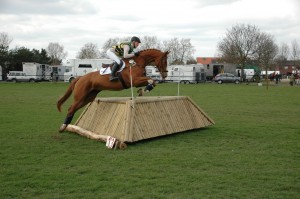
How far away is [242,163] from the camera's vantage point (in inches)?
273

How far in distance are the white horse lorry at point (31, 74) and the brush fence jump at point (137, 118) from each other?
4758cm

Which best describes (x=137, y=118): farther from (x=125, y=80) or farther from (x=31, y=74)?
(x=31, y=74)

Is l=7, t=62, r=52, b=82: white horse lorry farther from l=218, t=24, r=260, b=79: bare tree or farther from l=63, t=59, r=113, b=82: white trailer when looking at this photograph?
l=218, t=24, r=260, b=79: bare tree

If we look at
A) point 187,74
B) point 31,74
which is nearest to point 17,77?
point 31,74

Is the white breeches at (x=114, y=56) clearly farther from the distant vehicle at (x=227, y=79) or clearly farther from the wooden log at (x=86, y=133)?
the distant vehicle at (x=227, y=79)

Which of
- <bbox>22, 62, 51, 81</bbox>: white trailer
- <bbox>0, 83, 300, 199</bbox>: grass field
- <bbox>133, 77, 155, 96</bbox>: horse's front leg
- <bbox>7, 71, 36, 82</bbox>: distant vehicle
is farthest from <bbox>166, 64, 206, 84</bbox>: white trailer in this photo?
<bbox>133, 77, 155, 96</bbox>: horse's front leg

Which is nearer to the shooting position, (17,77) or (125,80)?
(125,80)

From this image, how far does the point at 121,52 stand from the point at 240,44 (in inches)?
2503

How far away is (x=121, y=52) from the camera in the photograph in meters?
9.73

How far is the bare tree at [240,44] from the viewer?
6850 centimetres

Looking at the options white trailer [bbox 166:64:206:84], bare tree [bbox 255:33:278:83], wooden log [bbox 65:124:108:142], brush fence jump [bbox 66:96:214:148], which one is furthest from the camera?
bare tree [bbox 255:33:278:83]

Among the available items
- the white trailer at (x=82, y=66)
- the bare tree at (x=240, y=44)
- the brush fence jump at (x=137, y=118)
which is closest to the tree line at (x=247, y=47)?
the bare tree at (x=240, y=44)

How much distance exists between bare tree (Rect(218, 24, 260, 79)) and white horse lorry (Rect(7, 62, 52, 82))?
3607 cm

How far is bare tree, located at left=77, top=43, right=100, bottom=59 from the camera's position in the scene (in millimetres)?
93562
